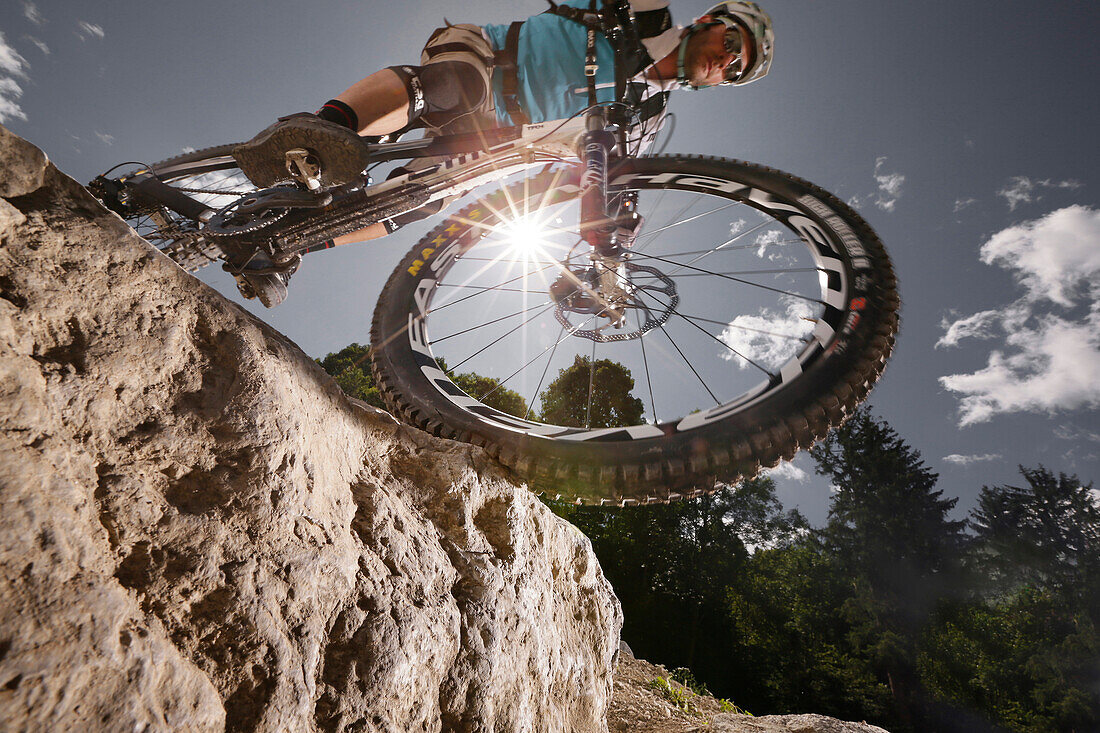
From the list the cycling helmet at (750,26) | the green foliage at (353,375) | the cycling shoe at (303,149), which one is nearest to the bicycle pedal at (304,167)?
the cycling shoe at (303,149)

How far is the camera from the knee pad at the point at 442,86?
196 cm

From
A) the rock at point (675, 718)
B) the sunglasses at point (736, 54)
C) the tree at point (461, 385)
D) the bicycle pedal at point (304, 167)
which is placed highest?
the tree at point (461, 385)

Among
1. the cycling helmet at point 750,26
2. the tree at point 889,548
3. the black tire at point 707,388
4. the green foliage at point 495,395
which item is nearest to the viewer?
the black tire at point 707,388

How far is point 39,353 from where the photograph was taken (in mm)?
625

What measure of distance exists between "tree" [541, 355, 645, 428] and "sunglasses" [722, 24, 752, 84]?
10579mm

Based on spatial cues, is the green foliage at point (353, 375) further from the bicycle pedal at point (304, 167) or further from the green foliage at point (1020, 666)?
the green foliage at point (1020, 666)

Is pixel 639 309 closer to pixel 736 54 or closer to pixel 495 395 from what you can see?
pixel 736 54

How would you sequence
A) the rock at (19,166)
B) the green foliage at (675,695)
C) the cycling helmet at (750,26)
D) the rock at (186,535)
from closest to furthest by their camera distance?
1. the rock at (186,535)
2. the rock at (19,166)
3. the cycling helmet at (750,26)
4. the green foliage at (675,695)

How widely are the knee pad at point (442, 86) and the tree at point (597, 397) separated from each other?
1077cm

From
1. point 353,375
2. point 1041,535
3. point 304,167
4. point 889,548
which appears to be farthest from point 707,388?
point 1041,535

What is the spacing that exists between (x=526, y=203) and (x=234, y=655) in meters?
2.32

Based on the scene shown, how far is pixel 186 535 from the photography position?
0.67 m

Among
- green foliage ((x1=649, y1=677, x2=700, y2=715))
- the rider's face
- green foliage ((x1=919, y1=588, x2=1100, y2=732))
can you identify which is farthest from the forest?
the rider's face

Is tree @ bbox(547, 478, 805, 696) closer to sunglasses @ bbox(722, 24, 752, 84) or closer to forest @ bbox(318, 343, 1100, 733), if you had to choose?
forest @ bbox(318, 343, 1100, 733)
